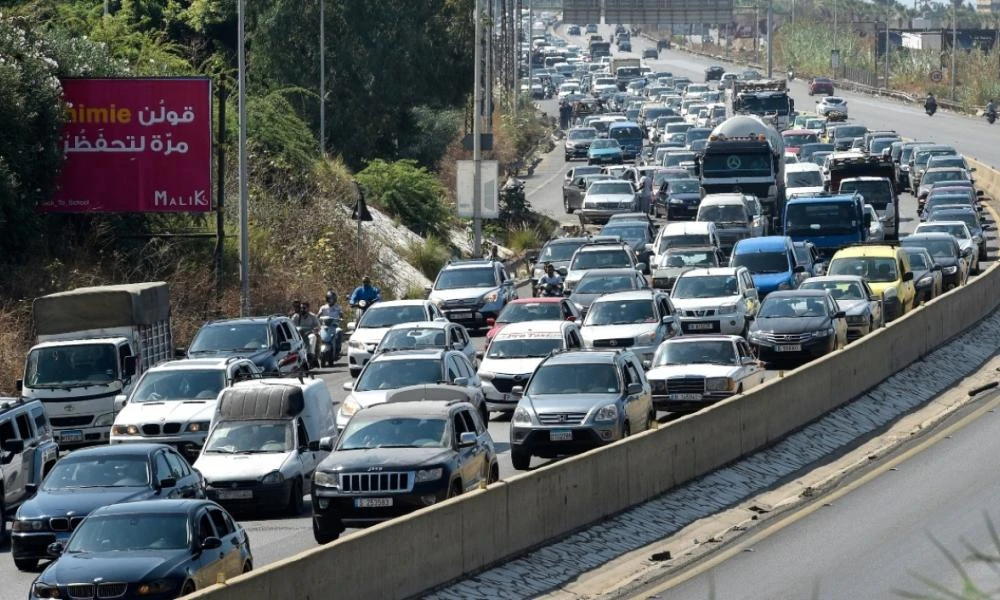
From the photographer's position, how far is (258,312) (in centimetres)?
4412

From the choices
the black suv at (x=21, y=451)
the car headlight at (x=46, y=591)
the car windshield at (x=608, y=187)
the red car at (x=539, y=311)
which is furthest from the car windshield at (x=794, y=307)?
the car windshield at (x=608, y=187)

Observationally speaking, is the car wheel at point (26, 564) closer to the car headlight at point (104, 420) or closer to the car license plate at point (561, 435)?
the car license plate at point (561, 435)

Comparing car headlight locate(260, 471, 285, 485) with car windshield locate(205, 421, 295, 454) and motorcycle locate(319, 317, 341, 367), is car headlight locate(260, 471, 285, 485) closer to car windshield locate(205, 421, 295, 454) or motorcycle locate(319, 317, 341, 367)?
car windshield locate(205, 421, 295, 454)

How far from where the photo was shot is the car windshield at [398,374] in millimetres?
26547

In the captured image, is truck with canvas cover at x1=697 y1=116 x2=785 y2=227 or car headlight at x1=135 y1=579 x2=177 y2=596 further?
truck with canvas cover at x1=697 y1=116 x2=785 y2=227

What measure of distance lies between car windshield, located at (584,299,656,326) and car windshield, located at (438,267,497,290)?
328 inches

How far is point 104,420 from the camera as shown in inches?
1104

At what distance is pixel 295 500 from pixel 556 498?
11.3 feet

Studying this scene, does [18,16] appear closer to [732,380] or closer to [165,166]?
[165,166]

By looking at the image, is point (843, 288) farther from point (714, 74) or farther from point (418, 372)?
point (714, 74)

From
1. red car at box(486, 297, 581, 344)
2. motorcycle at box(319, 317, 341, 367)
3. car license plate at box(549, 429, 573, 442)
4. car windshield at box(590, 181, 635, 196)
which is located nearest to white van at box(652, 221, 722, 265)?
motorcycle at box(319, 317, 341, 367)

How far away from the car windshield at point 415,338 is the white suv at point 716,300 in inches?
249

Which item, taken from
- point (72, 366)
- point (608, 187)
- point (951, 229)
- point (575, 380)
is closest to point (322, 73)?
point (608, 187)

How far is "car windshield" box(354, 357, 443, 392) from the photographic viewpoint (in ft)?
87.1
